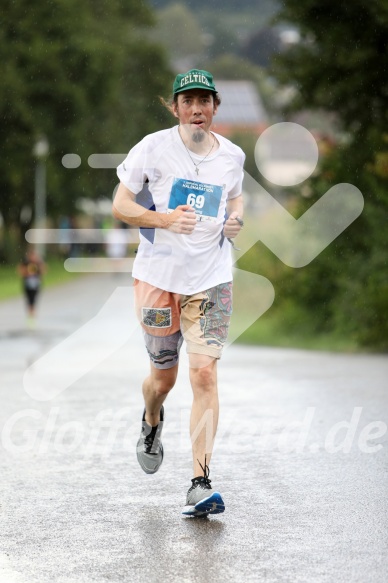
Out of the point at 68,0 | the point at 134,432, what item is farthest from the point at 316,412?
the point at 68,0

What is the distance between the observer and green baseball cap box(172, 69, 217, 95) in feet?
21.4

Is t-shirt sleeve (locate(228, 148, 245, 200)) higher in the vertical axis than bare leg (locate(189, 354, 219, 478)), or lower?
higher

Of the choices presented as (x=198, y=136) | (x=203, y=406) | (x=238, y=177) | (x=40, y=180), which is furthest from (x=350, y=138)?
(x=40, y=180)

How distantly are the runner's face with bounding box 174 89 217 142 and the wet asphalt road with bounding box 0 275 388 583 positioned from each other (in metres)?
1.74

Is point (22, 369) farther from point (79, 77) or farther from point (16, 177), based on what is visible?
point (79, 77)

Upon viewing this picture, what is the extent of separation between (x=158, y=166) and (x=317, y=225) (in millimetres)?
11940

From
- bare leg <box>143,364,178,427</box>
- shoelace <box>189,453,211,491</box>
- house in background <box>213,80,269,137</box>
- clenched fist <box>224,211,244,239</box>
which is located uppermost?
clenched fist <box>224,211,244,239</box>

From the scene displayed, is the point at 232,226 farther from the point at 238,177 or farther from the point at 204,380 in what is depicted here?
the point at 204,380

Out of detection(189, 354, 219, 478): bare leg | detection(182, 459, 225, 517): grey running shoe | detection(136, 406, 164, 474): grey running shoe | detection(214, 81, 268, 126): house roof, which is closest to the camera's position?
detection(182, 459, 225, 517): grey running shoe

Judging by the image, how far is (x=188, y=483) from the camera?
714 centimetres

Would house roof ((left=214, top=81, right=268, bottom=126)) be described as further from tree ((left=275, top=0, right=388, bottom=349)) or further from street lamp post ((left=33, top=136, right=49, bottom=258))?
tree ((left=275, top=0, right=388, bottom=349))

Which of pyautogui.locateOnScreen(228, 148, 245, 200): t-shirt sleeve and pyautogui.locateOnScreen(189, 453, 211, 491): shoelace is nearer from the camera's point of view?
pyautogui.locateOnScreen(189, 453, 211, 491): shoelace

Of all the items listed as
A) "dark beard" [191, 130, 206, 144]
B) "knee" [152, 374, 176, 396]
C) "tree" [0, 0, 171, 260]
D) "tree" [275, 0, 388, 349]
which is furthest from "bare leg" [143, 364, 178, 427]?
"tree" [0, 0, 171, 260]

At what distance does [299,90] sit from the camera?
19.2 m
